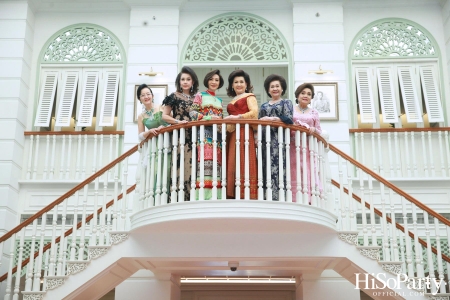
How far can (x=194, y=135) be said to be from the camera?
5.55 metres

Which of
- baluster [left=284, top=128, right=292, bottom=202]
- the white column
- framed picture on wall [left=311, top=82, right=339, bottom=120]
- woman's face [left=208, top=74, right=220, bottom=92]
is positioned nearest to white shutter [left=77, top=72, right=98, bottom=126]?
the white column

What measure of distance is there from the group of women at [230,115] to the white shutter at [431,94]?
331cm

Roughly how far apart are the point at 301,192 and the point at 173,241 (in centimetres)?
145

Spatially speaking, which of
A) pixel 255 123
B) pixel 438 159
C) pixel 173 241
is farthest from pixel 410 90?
pixel 173 241

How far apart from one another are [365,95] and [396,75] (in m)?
0.62

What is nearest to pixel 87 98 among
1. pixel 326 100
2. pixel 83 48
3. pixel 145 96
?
pixel 83 48

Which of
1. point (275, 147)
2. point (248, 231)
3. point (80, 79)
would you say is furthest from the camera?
point (80, 79)

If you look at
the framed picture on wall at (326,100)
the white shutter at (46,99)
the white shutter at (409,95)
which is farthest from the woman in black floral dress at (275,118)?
the white shutter at (46,99)

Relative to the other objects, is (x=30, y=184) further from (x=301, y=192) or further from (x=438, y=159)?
(x=438, y=159)

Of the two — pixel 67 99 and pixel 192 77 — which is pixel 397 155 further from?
pixel 67 99

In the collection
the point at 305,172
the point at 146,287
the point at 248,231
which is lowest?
the point at 146,287

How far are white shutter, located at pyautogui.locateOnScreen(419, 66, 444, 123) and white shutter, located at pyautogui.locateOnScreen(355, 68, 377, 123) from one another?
83cm

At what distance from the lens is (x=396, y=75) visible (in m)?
8.97

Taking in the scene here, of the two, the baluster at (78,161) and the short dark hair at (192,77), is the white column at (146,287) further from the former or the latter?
the short dark hair at (192,77)
